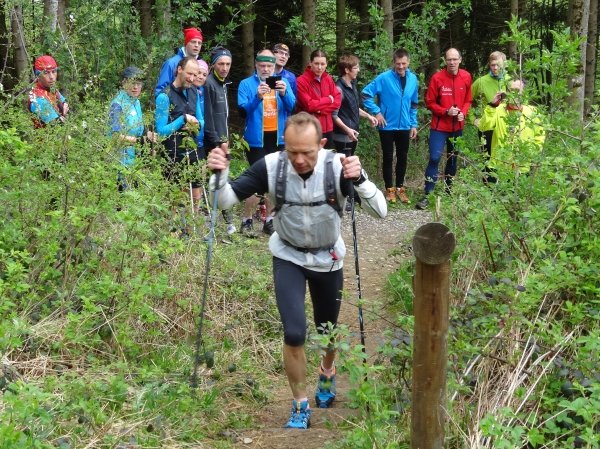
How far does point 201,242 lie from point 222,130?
121 inches

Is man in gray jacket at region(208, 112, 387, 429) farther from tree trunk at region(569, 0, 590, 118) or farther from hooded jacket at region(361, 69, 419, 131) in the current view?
hooded jacket at region(361, 69, 419, 131)

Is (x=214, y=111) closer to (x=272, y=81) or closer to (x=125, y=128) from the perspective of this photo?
(x=272, y=81)

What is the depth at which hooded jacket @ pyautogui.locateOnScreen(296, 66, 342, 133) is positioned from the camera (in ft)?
35.9

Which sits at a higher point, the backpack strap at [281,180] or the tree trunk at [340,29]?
the tree trunk at [340,29]

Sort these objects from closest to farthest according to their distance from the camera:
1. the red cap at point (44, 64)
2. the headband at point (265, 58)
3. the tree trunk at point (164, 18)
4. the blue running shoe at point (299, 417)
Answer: the blue running shoe at point (299, 417)
the red cap at point (44, 64)
the headband at point (265, 58)
the tree trunk at point (164, 18)

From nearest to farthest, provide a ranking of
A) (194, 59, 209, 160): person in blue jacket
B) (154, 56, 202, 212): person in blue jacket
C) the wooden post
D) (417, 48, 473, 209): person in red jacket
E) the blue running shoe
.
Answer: the wooden post → the blue running shoe → (154, 56, 202, 212): person in blue jacket → (194, 59, 209, 160): person in blue jacket → (417, 48, 473, 209): person in red jacket

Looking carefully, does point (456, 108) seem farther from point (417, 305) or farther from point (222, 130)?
point (417, 305)

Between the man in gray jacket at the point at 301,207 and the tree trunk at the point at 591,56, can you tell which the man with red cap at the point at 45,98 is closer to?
the man in gray jacket at the point at 301,207

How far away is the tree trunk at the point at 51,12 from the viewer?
32.5 feet

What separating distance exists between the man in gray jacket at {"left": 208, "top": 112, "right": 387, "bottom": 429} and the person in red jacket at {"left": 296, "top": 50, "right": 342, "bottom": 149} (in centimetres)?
614

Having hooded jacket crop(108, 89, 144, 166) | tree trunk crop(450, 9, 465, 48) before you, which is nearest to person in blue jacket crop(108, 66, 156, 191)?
hooded jacket crop(108, 89, 144, 166)

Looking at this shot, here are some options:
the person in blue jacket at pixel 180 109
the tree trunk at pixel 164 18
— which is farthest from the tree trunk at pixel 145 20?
the person in blue jacket at pixel 180 109

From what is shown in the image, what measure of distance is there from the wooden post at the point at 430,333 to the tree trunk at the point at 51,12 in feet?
26.2

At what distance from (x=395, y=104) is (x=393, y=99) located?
3.5 inches
